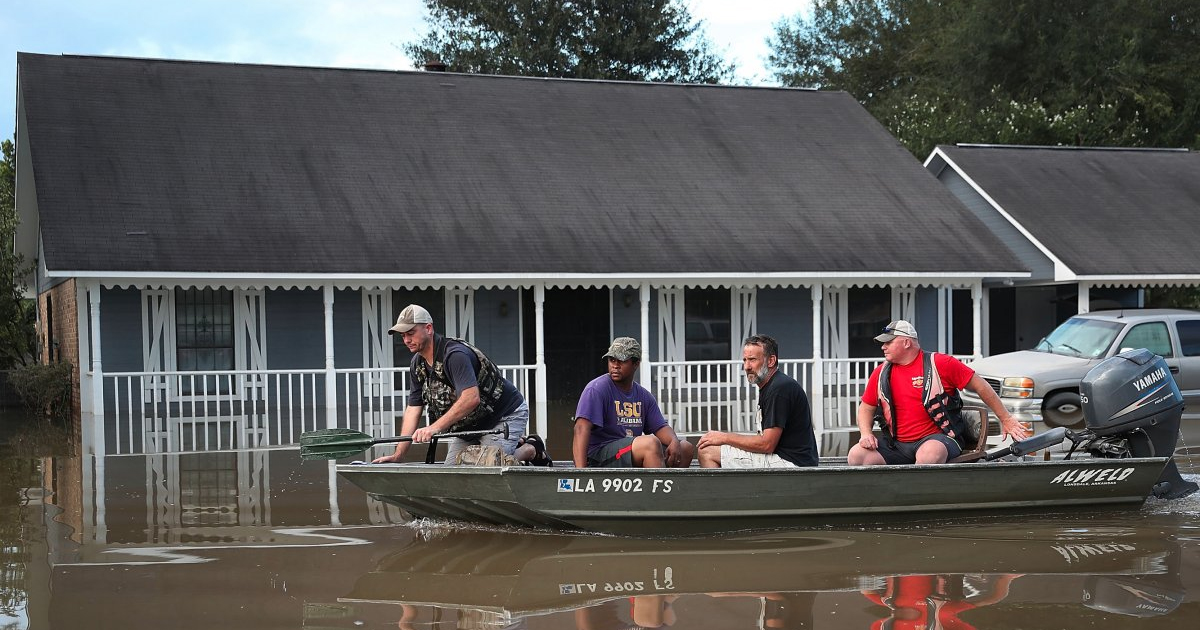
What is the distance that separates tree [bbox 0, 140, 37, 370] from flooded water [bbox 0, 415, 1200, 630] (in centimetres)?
1326

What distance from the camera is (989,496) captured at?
366 inches

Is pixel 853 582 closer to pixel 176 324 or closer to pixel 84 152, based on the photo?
pixel 176 324

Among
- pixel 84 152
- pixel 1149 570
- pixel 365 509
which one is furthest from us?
pixel 84 152

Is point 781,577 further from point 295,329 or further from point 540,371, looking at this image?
point 295,329

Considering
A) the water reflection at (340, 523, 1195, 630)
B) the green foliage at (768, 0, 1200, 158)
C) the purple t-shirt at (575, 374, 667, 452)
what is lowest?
the water reflection at (340, 523, 1195, 630)

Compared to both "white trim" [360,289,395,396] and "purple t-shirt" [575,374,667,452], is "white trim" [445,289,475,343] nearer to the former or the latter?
"white trim" [360,289,395,396]

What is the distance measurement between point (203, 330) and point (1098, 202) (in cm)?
1632

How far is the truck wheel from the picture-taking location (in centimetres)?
1511

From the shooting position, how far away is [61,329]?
20156 millimetres

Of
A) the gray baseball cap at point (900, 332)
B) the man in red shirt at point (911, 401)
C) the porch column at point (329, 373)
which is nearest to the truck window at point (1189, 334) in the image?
the man in red shirt at point (911, 401)

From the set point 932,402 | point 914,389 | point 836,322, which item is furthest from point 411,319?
point 836,322

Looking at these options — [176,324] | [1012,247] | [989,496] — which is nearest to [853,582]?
[989,496]

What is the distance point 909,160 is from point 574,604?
17635mm

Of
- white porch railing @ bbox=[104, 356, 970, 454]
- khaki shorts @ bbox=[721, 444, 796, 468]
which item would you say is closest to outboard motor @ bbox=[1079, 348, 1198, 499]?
khaki shorts @ bbox=[721, 444, 796, 468]
